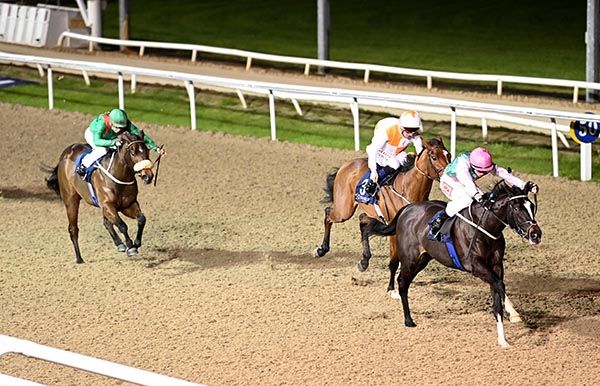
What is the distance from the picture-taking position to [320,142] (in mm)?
15547

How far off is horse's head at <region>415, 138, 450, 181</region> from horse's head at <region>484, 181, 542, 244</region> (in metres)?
1.02

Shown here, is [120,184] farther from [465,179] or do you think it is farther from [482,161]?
[482,161]

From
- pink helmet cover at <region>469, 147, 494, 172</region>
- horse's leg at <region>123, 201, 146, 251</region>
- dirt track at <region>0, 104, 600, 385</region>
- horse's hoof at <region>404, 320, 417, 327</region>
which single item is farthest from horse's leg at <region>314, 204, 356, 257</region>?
pink helmet cover at <region>469, 147, 494, 172</region>

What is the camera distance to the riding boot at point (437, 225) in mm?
8672

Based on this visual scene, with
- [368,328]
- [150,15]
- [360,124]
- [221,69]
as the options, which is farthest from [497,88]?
[150,15]

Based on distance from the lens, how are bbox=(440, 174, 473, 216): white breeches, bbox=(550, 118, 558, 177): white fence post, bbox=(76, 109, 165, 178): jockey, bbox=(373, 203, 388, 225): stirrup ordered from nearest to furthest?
bbox=(440, 174, 473, 216): white breeches < bbox=(373, 203, 388, 225): stirrup < bbox=(76, 109, 165, 178): jockey < bbox=(550, 118, 558, 177): white fence post

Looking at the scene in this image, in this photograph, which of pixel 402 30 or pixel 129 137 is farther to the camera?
pixel 402 30

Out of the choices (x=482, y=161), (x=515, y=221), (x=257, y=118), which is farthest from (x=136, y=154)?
(x=257, y=118)

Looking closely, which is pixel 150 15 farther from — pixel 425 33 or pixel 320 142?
pixel 320 142

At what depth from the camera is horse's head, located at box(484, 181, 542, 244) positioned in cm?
802

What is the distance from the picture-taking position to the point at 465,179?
8562mm

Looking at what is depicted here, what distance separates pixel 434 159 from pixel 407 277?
1.02m

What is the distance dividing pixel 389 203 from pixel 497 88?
8.08 m

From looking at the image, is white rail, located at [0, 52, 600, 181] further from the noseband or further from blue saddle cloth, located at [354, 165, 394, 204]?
the noseband
